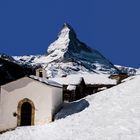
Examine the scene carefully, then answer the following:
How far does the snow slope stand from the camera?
2798 centimetres

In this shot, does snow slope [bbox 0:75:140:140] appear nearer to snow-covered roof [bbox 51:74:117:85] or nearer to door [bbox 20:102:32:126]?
door [bbox 20:102:32:126]

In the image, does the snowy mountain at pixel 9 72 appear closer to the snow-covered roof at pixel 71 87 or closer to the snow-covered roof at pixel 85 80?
the snow-covered roof at pixel 85 80

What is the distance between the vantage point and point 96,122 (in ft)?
104

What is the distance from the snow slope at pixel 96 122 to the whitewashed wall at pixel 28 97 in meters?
1.35

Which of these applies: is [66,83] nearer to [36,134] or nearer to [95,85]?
[95,85]

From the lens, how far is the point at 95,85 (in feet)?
254

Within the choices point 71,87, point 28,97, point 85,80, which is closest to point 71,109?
point 28,97

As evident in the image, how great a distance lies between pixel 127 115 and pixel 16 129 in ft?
32.4

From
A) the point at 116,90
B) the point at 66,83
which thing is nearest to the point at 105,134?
the point at 116,90

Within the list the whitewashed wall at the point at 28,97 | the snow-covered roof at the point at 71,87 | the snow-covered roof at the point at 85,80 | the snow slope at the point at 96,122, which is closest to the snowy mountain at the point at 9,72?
the snow-covered roof at the point at 85,80

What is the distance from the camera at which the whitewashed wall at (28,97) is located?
122 feet

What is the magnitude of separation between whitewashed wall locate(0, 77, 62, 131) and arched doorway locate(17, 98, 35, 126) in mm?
329

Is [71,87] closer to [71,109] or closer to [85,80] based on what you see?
[85,80]

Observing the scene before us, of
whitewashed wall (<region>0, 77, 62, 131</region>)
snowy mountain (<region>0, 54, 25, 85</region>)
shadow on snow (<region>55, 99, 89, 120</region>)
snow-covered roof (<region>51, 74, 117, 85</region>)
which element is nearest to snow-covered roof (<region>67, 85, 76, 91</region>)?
snow-covered roof (<region>51, 74, 117, 85</region>)
